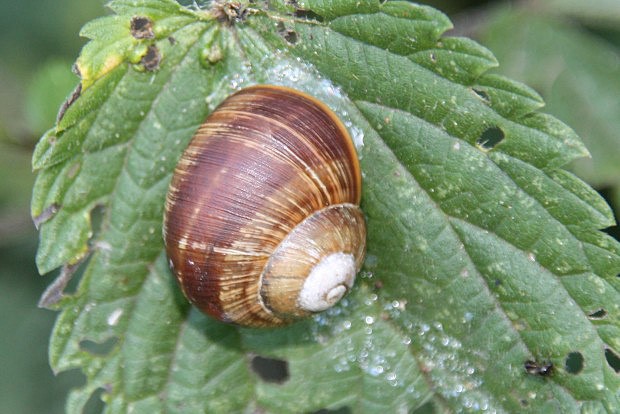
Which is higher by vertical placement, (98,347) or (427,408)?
(427,408)

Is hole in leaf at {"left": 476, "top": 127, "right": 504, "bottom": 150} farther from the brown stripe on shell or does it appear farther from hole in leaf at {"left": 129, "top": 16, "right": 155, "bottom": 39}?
hole in leaf at {"left": 129, "top": 16, "right": 155, "bottom": 39}

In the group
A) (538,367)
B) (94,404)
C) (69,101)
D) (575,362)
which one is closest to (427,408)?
(538,367)

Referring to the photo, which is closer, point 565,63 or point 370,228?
point 370,228

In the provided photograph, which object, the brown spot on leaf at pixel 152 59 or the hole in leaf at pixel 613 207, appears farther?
the hole in leaf at pixel 613 207

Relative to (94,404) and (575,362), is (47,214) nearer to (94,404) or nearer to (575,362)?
(94,404)

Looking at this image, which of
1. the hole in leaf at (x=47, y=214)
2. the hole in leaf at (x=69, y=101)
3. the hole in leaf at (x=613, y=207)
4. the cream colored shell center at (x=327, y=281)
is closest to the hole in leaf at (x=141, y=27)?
the hole in leaf at (x=69, y=101)

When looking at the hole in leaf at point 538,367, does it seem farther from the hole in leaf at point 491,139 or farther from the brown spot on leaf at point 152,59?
the brown spot on leaf at point 152,59
